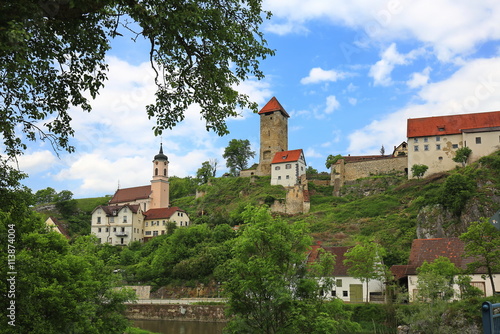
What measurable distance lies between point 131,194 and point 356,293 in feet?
196

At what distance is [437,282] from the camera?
2969 cm

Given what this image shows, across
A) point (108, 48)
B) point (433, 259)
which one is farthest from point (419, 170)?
point (108, 48)

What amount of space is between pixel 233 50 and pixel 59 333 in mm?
13591

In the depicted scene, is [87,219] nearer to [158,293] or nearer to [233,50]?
[158,293]

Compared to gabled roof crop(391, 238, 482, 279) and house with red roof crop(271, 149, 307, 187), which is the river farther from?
house with red roof crop(271, 149, 307, 187)

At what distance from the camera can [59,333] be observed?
16.8 metres

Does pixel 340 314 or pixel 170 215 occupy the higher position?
pixel 170 215

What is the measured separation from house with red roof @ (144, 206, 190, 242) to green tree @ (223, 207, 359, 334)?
57672mm

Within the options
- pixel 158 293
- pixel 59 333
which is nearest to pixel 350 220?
pixel 158 293

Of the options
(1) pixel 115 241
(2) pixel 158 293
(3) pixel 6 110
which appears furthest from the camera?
(1) pixel 115 241

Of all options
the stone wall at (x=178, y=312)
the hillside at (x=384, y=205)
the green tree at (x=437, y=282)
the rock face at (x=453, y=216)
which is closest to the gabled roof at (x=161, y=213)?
the hillside at (x=384, y=205)

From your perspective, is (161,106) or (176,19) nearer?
(176,19)

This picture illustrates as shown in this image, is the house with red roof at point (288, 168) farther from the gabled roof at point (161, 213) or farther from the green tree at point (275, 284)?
the green tree at point (275, 284)

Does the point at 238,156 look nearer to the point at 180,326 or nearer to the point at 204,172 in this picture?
the point at 204,172
